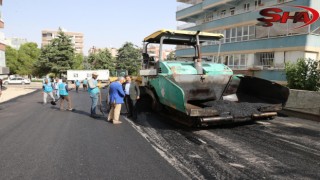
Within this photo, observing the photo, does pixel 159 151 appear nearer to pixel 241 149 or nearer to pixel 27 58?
pixel 241 149

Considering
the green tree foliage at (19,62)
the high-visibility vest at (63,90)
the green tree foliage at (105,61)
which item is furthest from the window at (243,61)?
the green tree foliage at (19,62)

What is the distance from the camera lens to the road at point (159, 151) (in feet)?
14.6

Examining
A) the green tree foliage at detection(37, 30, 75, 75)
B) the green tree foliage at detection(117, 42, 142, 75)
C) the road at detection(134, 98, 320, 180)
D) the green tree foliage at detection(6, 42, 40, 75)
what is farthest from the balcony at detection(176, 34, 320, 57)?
the green tree foliage at detection(6, 42, 40, 75)

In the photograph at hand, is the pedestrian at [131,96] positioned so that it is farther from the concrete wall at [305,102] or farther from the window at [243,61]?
the window at [243,61]

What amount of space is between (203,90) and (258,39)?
1770 cm

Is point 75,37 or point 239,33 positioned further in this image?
point 75,37

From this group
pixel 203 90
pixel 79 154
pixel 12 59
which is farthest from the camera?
pixel 12 59

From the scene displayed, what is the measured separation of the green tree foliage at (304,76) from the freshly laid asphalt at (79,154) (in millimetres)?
7488

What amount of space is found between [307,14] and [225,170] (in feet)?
61.2

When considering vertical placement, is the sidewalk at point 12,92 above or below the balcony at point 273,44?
below

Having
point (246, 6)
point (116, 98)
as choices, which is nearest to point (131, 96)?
point (116, 98)

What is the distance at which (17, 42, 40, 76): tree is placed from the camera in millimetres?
75438

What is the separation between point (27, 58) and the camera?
7650 centimetres

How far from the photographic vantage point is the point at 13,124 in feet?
29.0
